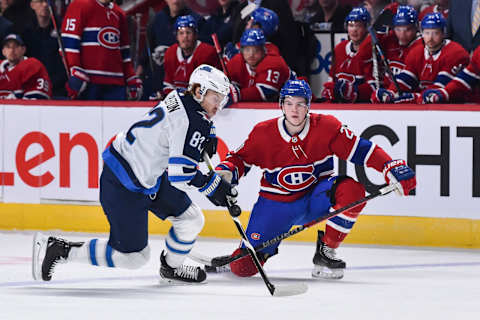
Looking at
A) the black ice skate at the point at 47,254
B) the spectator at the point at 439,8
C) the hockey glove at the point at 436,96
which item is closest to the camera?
the black ice skate at the point at 47,254

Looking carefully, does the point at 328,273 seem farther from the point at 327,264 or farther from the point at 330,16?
the point at 330,16

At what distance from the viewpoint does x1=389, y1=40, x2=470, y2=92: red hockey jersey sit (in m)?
6.83

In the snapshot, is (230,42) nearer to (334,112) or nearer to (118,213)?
(334,112)

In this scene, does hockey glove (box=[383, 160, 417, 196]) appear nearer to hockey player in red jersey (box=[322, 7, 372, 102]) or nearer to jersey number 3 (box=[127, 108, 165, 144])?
jersey number 3 (box=[127, 108, 165, 144])

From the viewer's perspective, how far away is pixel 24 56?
26.5 feet

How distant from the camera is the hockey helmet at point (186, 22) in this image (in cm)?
756

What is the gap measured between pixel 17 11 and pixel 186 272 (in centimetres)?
410

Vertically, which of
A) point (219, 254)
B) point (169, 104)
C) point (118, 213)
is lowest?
point (219, 254)

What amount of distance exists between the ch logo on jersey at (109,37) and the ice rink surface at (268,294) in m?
1.83

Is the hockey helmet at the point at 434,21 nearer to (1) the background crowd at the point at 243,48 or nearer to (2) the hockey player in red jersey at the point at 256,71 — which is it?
(1) the background crowd at the point at 243,48

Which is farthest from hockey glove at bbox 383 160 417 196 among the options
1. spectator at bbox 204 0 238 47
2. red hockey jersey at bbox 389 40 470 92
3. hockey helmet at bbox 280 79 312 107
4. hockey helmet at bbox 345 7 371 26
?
spectator at bbox 204 0 238 47

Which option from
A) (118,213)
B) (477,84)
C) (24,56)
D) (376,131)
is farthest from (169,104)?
(24,56)

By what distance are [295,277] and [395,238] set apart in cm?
127

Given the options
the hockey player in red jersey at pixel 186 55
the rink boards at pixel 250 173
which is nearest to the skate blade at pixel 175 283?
the rink boards at pixel 250 173
